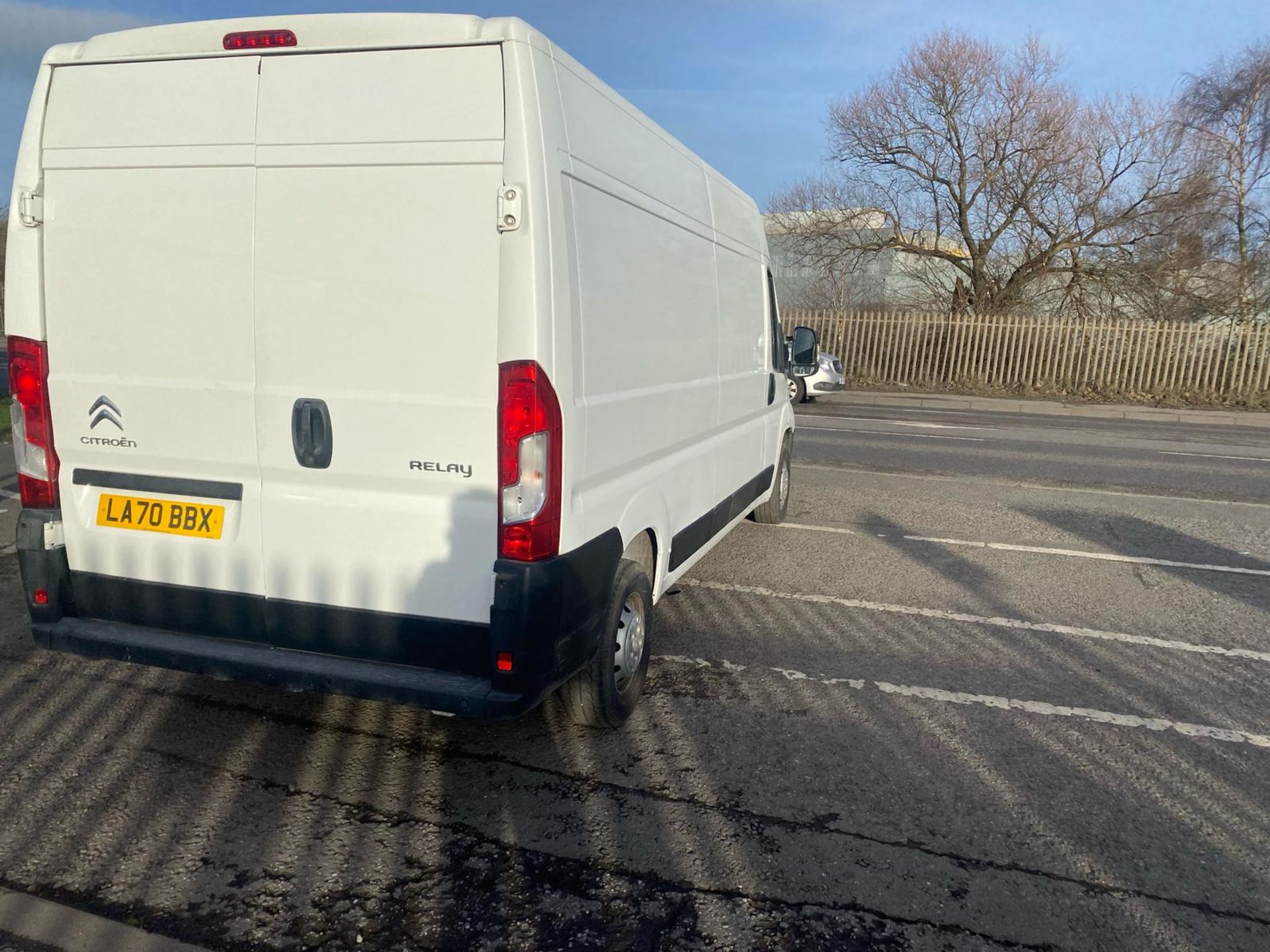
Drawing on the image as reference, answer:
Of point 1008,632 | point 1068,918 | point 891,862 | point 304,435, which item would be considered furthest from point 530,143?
point 1008,632

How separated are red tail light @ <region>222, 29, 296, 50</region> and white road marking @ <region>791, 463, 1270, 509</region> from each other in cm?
826

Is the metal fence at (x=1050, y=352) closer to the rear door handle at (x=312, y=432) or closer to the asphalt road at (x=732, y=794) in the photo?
the asphalt road at (x=732, y=794)

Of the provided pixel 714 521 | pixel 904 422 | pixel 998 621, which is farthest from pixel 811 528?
pixel 904 422

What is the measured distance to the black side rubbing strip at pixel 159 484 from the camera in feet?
11.8

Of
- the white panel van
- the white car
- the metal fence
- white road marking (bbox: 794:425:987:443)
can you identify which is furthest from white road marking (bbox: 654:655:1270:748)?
the metal fence

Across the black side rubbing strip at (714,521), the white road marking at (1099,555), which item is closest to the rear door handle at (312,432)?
the black side rubbing strip at (714,521)

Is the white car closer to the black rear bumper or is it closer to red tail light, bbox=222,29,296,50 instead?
the black rear bumper

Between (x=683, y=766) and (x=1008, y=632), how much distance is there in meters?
2.59

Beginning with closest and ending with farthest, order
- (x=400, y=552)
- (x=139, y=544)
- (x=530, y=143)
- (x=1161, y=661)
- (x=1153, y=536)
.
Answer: (x=530, y=143) → (x=400, y=552) → (x=139, y=544) → (x=1161, y=661) → (x=1153, y=536)

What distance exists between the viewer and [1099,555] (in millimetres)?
7383

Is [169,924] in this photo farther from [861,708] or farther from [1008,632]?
[1008,632]

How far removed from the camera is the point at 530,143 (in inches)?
125

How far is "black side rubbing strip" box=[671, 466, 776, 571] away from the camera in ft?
16.0

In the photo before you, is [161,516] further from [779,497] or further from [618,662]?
[779,497]
